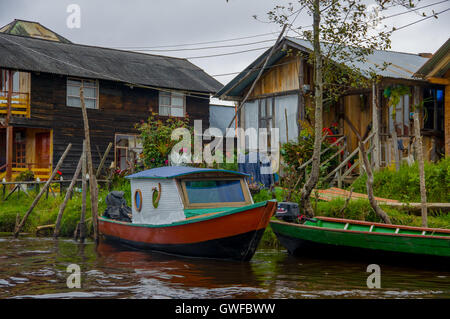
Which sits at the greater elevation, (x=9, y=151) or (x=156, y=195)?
(x=9, y=151)

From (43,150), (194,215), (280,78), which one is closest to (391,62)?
(280,78)

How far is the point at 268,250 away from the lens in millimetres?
15555

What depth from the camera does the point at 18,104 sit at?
1049 inches

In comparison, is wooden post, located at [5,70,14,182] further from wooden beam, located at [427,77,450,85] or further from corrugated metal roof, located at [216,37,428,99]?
wooden beam, located at [427,77,450,85]

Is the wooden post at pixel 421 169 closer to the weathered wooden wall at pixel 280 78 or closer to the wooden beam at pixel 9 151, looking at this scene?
the weathered wooden wall at pixel 280 78

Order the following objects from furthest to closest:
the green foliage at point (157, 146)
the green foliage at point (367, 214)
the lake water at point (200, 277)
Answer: the green foliage at point (157, 146)
the green foliage at point (367, 214)
the lake water at point (200, 277)

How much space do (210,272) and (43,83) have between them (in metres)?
18.2

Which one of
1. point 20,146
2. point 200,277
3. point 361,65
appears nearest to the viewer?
point 200,277

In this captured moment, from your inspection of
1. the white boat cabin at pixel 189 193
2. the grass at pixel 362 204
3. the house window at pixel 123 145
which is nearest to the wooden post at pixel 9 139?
the house window at pixel 123 145

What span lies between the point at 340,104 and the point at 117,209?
31.6 feet

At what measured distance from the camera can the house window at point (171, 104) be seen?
31438 mm

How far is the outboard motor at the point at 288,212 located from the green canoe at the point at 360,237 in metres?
0.19

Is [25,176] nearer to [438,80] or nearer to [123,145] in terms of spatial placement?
[123,145]
